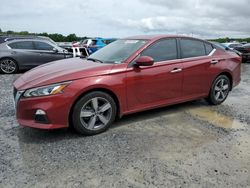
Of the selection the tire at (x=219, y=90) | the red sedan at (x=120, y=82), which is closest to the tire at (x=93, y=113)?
the red sedan at (x=120, y=82)

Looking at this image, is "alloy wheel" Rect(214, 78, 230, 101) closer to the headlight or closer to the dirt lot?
the dirt lot

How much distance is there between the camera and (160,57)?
4922 mm

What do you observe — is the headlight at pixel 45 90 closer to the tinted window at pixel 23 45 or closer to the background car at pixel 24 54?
the background car at pixel 24 54

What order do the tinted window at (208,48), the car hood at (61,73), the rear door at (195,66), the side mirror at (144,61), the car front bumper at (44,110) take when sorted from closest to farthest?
1. the car front bumper at (44,110)
2. the car hood at (61,73)
3. the side mirror at (144,61)
4. the rear door at (195,66)
5. the tinted window at (208,48)

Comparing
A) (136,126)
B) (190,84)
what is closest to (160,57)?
(190,84)

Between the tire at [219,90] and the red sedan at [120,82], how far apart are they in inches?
0.8

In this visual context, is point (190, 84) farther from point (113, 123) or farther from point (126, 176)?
point (126, 176)

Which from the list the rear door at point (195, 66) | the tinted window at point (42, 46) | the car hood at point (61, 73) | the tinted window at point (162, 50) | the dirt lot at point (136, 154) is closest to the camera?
the dirt lot at point (136, 154)

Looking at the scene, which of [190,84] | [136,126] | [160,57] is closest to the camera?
[136,126]

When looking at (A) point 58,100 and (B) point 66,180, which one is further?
(A) point 58,100

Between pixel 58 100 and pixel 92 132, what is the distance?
0.74 m

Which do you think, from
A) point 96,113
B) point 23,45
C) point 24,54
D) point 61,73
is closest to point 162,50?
point 96,113

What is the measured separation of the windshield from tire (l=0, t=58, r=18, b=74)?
651 cm

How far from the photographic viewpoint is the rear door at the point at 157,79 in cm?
452
